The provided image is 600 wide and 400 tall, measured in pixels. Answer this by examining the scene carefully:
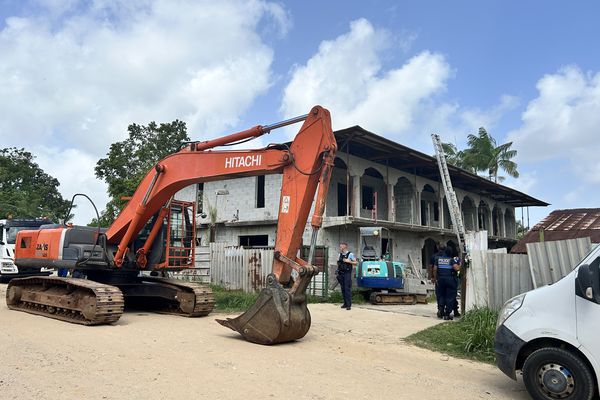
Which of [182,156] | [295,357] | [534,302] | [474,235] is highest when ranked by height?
[182,156]

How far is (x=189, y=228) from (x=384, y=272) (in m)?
6.92

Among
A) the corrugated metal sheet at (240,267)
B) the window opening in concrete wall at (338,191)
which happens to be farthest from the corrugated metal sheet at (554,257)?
the window opening in concrete wall at (338,191)

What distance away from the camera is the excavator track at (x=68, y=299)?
9109 millimetres

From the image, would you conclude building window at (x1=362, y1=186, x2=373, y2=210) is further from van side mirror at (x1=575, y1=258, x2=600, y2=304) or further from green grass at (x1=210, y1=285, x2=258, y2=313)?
van side mirror at (x1=575, y1=258, x2=600, y2=304)

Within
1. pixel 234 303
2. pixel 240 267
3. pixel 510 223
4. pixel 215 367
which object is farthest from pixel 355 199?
pixel 510 223

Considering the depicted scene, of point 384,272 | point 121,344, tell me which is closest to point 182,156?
point 121,344

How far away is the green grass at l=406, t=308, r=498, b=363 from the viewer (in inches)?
309

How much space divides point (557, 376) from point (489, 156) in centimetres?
3807

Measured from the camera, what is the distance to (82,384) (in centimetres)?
518

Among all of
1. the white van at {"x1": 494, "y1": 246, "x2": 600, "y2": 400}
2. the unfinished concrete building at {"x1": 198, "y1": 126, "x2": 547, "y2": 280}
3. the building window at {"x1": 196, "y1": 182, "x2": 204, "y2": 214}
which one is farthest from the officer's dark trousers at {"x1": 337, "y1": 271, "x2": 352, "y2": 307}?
the building window at {"x1": 196, "y1": 182, "x2": 204, "y2": 214}

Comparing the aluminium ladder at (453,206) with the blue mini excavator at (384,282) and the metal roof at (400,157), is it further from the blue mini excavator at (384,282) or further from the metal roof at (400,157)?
the metal roof at (400,157)

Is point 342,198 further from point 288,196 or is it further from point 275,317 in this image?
point 275,317

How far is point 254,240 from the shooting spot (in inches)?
848

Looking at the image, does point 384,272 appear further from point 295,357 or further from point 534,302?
point 534,302
